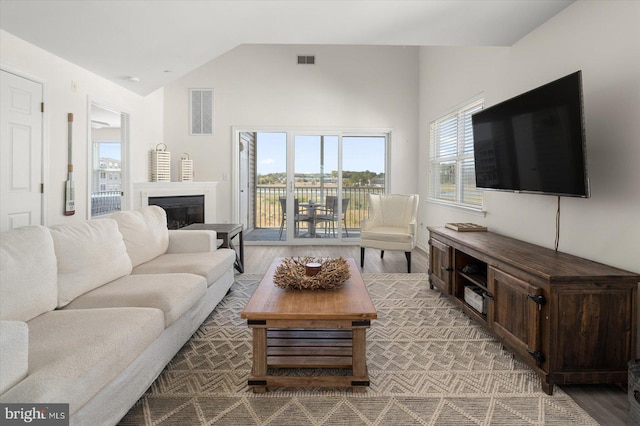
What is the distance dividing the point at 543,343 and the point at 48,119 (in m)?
4.48

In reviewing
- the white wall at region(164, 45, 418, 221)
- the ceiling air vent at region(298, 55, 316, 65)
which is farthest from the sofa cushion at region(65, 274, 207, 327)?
the ceiling air vent at region(298, 55, 316, 65)

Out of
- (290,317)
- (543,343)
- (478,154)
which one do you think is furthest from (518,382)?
(478,154)

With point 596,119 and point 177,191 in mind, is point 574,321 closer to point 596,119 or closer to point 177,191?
point 596,119

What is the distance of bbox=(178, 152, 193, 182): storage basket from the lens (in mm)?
5875

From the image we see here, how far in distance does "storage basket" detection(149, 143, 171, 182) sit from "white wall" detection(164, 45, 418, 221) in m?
0.45

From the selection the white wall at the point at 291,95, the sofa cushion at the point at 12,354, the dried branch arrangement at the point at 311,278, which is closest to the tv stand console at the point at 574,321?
the dried branch arrangement at the point at 311,278

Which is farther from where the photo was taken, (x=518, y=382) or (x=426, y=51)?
(x=426, y=51)

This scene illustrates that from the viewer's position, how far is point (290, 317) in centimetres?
188

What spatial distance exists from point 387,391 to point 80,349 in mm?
1436

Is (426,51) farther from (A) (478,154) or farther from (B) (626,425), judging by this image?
(B) (626,425)

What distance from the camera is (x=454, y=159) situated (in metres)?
4.79

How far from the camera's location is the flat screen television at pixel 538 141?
219cm

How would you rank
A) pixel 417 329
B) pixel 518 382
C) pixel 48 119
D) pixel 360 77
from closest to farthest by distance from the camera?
1. pixel 518 382
2. pixel 417 329
3. pixel 48 119
4. pixel 360 77

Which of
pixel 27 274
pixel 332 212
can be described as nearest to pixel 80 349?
pixel 27 274
